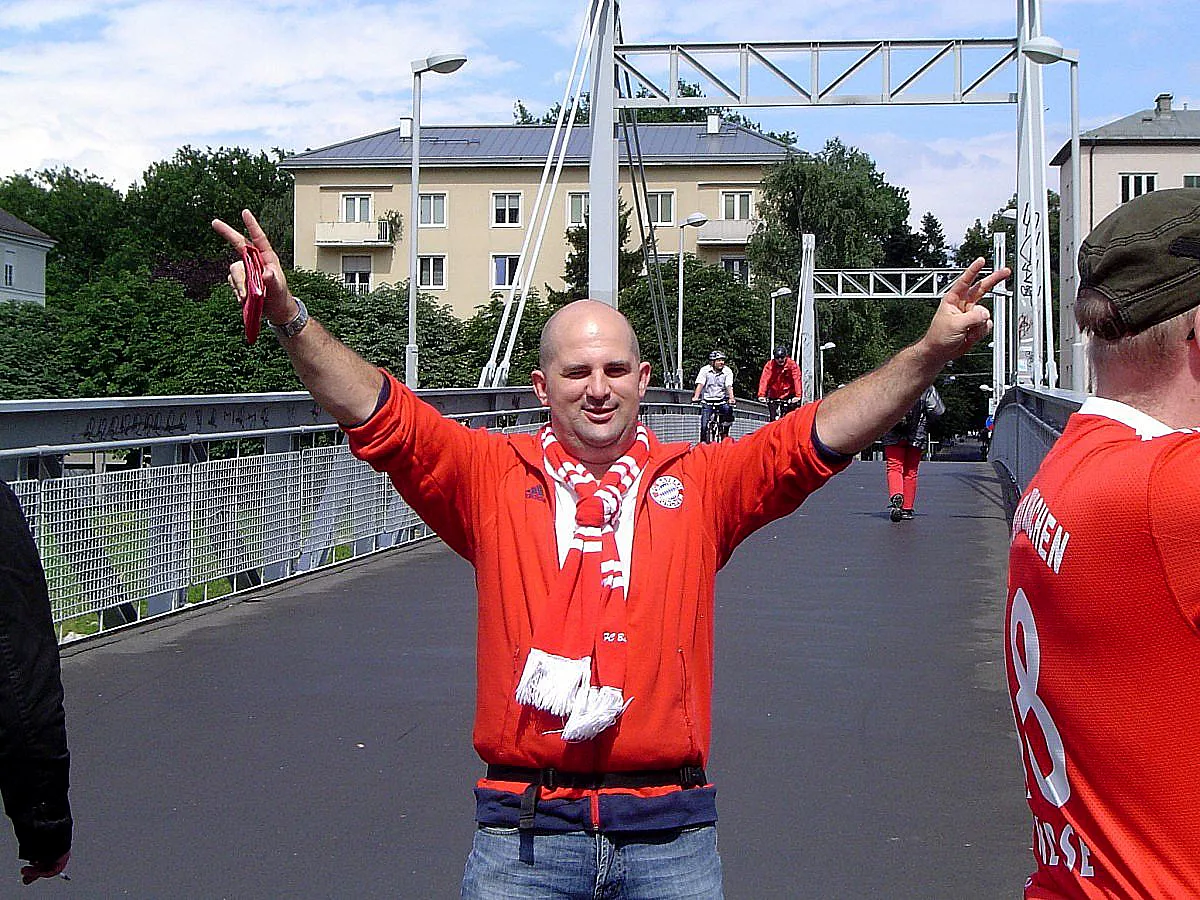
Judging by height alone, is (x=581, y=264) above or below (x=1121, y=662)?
above

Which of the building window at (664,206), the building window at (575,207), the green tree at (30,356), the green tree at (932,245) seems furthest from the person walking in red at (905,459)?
the green tree at (932,245)

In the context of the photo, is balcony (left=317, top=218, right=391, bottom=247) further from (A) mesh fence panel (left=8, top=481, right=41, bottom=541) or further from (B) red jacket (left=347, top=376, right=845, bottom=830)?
(B) red jacket (left=347, top=376, right=845, bottom=830)

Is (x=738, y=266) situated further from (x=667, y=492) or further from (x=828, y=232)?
(x=667, y=492)

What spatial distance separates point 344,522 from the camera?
14.3 meters

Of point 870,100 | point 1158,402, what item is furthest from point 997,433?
point 1158,402

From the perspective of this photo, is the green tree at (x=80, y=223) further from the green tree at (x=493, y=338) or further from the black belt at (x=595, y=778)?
the black belt at (x=595, y=778)

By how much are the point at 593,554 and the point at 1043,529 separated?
120 cm

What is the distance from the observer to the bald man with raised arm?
3.13 m

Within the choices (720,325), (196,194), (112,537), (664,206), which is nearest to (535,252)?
(112,537)

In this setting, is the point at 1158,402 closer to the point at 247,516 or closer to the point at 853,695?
the point at 853,695

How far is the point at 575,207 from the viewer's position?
83375mm

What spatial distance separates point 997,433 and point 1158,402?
27041mm

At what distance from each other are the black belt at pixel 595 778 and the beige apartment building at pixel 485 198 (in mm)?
78860

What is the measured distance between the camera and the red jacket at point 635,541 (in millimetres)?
3172
